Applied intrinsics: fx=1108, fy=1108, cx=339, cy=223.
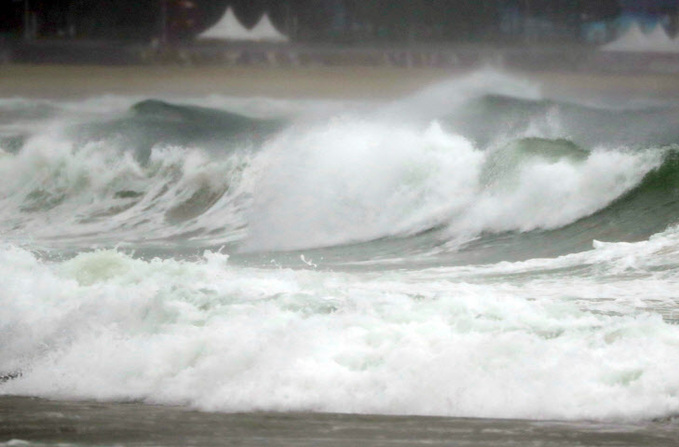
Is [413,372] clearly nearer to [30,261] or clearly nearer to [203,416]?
[203,416]

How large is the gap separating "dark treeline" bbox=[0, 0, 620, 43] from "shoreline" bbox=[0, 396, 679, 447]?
4954mm

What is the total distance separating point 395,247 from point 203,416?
3568mm

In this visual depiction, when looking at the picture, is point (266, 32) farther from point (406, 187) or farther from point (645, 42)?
point (645, 42)

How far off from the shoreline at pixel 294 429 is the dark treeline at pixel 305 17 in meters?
→ 4.95

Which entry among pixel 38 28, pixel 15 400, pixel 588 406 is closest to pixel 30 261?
pixel 15 400

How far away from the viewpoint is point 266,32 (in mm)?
7891

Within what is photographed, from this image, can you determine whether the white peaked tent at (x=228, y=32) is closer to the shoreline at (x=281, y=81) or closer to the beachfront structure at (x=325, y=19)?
the beachfront structure at (x=325, y=19)

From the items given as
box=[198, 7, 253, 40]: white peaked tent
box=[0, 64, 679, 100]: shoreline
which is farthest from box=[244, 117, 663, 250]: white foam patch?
box=[198, 7, 253, 40]: white peaked tent

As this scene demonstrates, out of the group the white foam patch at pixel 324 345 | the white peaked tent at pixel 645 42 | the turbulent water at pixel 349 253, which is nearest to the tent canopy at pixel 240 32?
the turbulent water at pixel 349 253

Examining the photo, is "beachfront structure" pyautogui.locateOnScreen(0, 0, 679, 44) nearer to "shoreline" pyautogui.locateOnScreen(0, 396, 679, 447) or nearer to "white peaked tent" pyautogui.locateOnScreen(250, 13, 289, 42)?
"white peaked tent" pyautogui.locateOnScreen(250, 13, 289, 42)

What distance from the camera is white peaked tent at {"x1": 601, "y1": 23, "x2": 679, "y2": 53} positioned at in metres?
7.46

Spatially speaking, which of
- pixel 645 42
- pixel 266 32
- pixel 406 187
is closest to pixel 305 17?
pixel 266 32

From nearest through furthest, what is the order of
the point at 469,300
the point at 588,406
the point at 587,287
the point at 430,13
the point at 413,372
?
the point at 588,406, the point at 413,372, the point at 469,300, the point at 587,287, the point at 430,13

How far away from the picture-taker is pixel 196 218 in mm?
8234
